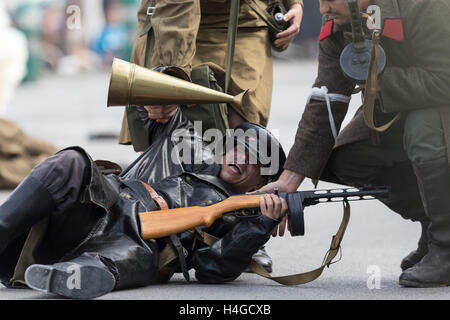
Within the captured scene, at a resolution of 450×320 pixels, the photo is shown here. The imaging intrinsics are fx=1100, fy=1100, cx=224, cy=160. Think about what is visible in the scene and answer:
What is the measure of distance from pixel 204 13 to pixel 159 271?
4.82ft

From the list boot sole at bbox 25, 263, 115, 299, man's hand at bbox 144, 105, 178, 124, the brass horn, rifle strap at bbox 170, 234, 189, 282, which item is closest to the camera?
boot sole at bbox 25, 263, 115, 299

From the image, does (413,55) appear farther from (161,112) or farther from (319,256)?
(319,256)

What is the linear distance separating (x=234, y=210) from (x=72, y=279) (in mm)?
787

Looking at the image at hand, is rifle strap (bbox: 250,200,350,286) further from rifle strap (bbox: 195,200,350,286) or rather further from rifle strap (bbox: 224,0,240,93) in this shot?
rifle strap (bbox: 224,0,240,93)

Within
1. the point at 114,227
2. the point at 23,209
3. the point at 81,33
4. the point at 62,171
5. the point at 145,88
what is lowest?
the point at 114,227

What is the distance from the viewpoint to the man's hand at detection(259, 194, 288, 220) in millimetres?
4336

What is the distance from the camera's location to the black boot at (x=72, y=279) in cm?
393

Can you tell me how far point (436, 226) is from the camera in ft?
14.3

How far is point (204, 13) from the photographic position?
17.7ft

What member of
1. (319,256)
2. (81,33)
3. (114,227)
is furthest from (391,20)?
(81,33)

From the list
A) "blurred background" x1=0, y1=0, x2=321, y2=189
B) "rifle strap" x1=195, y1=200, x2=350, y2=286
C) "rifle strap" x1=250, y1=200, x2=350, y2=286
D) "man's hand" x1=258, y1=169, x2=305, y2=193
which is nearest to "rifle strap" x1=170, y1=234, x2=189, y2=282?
"rifle strap" x1=195, y1=200, x2=350, y2=286

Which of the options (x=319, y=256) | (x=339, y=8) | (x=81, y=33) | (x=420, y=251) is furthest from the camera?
(x=81, y=33)
